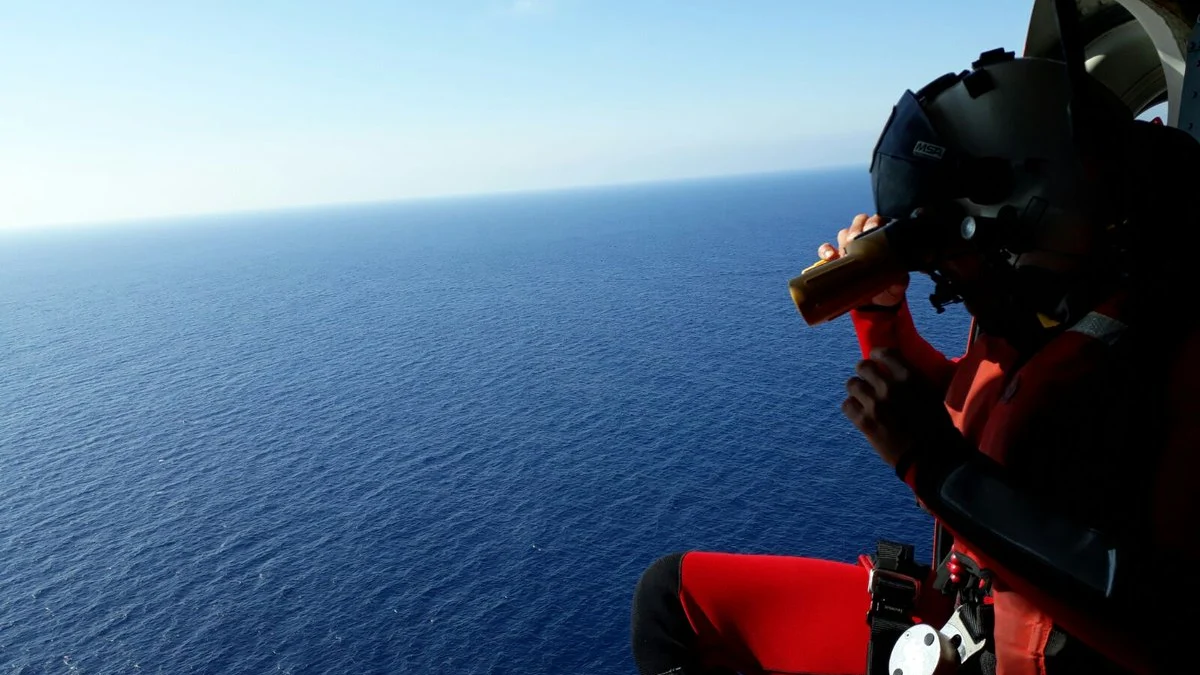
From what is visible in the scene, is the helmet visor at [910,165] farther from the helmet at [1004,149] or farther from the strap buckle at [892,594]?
the strap buckle at [892,594]

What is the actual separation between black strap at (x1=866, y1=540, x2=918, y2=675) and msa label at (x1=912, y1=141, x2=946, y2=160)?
11.6 feet

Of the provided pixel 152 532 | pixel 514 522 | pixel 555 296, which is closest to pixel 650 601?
pixel 514 522

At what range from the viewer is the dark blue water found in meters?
62.1

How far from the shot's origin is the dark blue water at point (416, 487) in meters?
62.1

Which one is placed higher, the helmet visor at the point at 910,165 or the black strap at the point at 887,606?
the helmet visor at the point at 910,165

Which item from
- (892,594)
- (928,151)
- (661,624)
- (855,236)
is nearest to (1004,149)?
(928,151)

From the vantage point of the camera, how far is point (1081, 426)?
337 centimetres

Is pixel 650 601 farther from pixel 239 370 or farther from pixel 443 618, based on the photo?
pixel 239 370

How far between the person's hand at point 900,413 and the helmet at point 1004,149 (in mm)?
731

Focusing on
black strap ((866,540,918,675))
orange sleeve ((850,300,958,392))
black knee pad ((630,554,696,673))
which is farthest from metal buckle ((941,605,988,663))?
black knee pad ((630,554,696,673))

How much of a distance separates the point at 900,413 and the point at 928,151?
1.28 meters

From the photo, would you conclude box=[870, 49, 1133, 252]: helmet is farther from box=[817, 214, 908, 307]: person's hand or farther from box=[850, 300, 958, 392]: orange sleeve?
box=[850, 300, 958, 392]: orange sleeve

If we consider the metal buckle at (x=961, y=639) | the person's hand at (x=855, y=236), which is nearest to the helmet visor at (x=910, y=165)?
the person's hand at (x=855, y=236)

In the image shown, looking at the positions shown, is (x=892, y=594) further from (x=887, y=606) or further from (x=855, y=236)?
(x=855, y=236)
